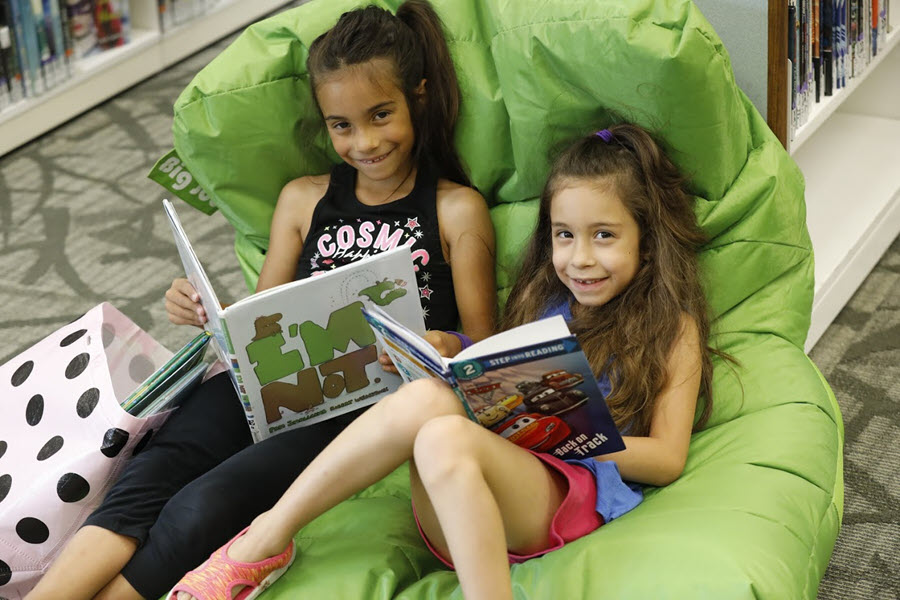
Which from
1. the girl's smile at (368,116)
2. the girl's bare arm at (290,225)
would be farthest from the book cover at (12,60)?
the girl's smile at (368,116)

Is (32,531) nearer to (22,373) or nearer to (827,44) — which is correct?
(22,373)

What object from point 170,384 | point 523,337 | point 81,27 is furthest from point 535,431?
point 81,27

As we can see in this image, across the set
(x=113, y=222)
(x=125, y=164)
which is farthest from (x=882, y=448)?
(x=125, y=164)

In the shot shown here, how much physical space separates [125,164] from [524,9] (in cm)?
171

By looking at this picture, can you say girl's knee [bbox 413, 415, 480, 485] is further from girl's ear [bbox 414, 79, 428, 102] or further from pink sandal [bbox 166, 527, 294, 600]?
girl's ear [bbox 414, 79, 428, 102]

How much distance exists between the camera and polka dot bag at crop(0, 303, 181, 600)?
1.45 m

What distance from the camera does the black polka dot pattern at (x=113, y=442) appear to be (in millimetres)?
1481

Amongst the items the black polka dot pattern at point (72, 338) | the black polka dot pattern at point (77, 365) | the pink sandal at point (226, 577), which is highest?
the black polka dot pattern at point (72, 338)

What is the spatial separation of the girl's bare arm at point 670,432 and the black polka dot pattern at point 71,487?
688 mm

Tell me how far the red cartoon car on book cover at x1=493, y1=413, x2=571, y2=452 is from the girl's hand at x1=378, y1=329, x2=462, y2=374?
0.21 m

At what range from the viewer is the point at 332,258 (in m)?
1.67

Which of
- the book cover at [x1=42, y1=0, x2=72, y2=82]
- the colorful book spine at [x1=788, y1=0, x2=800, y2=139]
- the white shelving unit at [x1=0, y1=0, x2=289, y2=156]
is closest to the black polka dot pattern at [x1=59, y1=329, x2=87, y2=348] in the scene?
the colorful book spine at [x1=788, y1=0, x2=800, y2=139]

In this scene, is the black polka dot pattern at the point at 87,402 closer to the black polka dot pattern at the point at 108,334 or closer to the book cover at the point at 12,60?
the black polka dot pattern at the point at 108,334

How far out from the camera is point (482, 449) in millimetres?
1215
